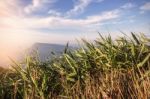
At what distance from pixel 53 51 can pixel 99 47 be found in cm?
91

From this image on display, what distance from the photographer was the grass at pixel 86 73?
463cm

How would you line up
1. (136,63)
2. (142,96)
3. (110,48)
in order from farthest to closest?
(110,48) → (136,63) → (142,96)

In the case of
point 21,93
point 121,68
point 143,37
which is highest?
point 143,37

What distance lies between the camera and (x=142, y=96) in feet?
13.1

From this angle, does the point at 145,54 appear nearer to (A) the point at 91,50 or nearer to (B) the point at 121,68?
(B) the point at 121,68

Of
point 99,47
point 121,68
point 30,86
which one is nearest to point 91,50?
point 99,47

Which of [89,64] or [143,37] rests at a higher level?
Result: [143,37]

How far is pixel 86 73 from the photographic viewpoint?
17.5ft

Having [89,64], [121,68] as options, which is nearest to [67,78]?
[89,64]

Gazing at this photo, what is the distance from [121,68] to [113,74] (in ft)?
1.08

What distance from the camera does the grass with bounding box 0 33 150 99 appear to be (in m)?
4.63

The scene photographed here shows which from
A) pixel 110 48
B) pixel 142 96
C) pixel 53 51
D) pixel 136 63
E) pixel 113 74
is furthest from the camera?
pixel 53 51

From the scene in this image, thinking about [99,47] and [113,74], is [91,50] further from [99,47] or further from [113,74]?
[113,74]

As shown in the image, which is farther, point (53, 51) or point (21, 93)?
point (53, 51)
